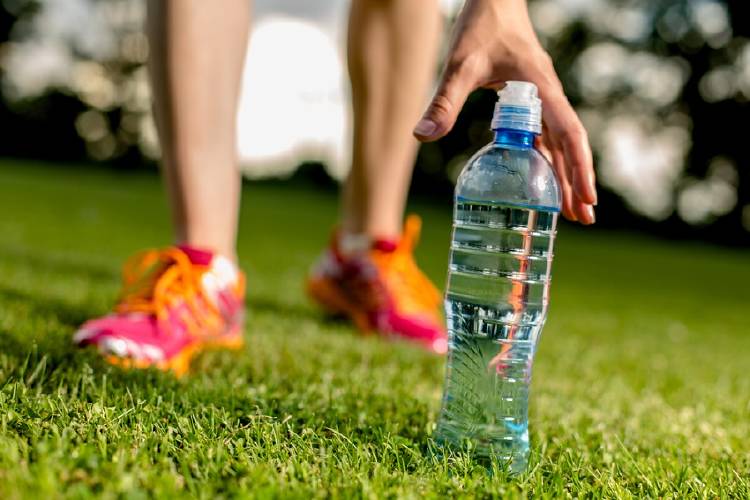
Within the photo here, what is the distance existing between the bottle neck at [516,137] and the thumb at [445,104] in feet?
0.31

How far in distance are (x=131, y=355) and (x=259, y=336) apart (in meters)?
0.82

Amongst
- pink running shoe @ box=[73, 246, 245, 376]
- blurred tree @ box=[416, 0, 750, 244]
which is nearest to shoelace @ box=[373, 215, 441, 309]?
pink running shoe @ box=[73, 246, 245, 376]

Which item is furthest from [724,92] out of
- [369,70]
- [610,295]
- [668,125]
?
[369,70]

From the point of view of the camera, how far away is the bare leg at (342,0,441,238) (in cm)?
311

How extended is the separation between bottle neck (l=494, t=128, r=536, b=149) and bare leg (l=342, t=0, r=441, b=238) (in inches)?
66.9

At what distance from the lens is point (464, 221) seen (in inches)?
66.0

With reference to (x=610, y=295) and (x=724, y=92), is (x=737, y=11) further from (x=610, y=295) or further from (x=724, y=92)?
(x=610, y=295)

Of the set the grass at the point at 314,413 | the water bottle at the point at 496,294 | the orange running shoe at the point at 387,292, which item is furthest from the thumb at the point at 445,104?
the orange running shoe at the point at 387,292

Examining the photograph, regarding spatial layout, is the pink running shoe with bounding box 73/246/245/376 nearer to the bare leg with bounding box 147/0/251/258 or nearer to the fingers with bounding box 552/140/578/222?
the bare leg with bounding box 147/0/251/258

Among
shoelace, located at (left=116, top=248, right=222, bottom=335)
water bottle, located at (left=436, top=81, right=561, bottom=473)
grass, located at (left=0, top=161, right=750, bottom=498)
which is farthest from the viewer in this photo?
shoelace, located at (left=116, top=248, right=222, bottom=335)

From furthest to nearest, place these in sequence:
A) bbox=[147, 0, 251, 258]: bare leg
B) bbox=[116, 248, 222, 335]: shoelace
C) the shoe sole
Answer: bbox=[147, 0, 251, 258]: bare leg → bbox=[116, 248, 222, 335]: shoelace → the shoe sole

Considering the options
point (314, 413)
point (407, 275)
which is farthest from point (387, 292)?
point (314, 413)

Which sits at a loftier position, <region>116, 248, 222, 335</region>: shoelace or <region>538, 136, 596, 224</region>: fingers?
<region>538, 136, 596, 224</region>: fingers

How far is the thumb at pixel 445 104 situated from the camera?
1.44 meters
